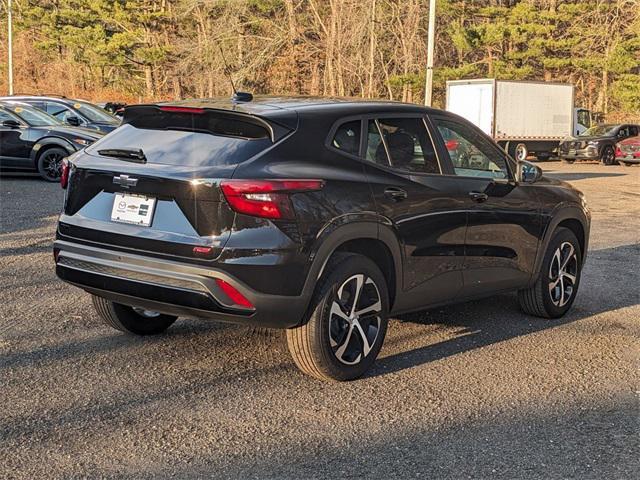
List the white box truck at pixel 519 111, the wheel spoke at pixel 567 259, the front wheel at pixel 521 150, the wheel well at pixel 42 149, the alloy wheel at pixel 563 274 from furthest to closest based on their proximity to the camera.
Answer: the front wheel at pixel 521 150
the white box truck at pixel 519 111
the wheel well at pixel 42 149
the wheel spoke at pixel 567 259
the alloy wheel at pixel 563 274

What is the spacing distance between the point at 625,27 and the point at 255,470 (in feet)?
155

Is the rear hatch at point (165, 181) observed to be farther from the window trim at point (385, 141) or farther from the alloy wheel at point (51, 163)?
the alloy wheel at point (51, 163)

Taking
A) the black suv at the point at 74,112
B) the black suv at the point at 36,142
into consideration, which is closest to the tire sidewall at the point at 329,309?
the black suv at the point at 36,142

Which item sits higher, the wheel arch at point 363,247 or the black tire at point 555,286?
the wheel arch at point 363,247

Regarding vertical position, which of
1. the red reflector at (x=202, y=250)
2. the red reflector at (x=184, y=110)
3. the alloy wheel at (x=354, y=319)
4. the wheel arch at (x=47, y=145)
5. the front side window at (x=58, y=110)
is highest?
the front side window at (x=58, y=110)

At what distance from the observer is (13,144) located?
49.7 ft

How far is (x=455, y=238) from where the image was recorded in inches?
212

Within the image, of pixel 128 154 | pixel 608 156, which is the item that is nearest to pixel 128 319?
pixel 128 154

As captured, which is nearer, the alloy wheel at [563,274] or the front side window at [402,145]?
the front side window at [402,145]

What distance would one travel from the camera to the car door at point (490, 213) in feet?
18.2

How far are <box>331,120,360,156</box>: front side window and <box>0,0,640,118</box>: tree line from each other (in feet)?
114

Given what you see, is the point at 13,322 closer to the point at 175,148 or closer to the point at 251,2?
the point at 175,148

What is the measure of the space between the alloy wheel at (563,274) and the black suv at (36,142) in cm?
1078

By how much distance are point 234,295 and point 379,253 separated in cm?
110
